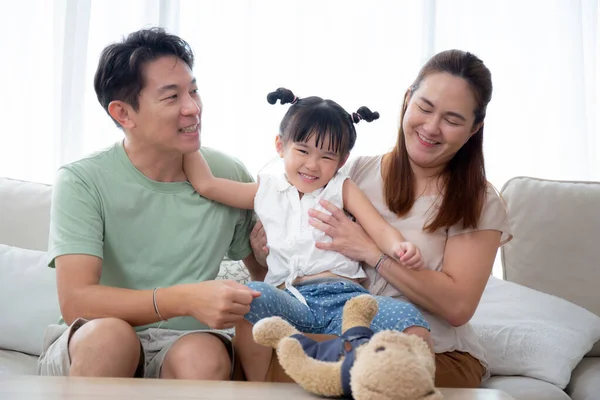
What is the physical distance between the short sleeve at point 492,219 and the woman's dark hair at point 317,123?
374mm

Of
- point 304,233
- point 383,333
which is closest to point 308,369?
point 383,333

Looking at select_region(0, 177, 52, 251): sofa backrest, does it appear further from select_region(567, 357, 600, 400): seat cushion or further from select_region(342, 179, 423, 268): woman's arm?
select_region(567, 357, 600, 400): seat cushion

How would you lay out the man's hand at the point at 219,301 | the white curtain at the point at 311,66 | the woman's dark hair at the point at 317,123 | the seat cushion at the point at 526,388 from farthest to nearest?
the white curtain at the point at 311,66 < the seat cushion at the point at 526,388 < the woman's dark hair at the point at 317,123 < the man's hand at the point at 219,301

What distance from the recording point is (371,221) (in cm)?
204

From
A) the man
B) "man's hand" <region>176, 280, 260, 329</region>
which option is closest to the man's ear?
the man

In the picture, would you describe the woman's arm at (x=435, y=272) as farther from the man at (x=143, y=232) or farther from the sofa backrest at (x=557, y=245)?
the sofa backrest at (x=557, y=245)

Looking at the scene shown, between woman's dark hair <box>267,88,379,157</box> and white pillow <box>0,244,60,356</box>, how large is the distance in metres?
0.97

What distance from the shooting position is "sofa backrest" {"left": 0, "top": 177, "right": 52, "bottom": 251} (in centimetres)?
264

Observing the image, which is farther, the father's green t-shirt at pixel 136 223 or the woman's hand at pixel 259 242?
the woman's hand at pixel 259 242

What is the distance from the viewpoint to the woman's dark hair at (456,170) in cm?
206

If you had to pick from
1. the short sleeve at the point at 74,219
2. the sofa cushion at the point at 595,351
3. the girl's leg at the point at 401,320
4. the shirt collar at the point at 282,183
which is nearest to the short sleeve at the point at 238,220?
the shirt collar at the point at 282,183

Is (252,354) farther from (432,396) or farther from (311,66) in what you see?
(311,66)

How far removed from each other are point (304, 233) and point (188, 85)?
0.51m

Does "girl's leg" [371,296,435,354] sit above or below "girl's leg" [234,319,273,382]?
above
